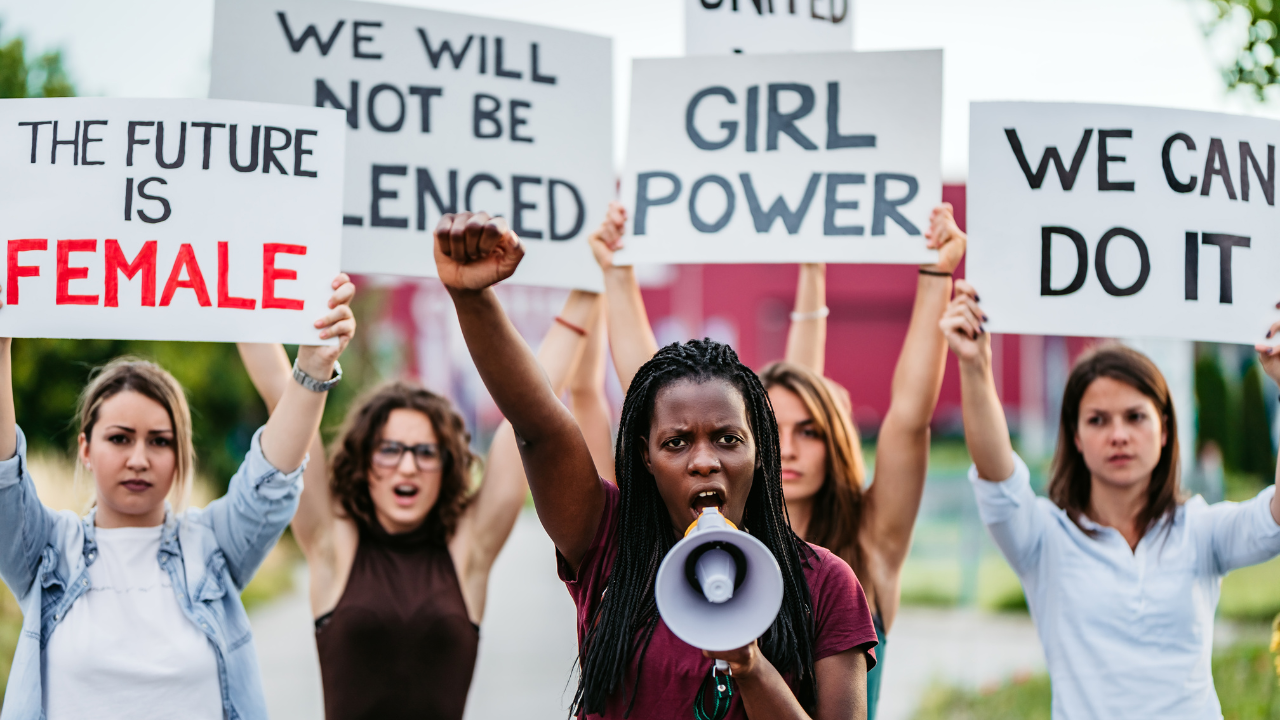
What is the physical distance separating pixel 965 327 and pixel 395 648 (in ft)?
5.90

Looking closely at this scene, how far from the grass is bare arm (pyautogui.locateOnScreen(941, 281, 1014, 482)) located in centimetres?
324

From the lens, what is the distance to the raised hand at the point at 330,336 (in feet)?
9.32

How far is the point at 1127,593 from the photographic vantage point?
117 inches

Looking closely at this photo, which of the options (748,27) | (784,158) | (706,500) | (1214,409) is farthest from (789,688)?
(1214,409)

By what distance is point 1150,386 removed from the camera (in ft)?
10.4

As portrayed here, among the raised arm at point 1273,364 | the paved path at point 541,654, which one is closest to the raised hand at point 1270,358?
the raised arm at point 1273,364

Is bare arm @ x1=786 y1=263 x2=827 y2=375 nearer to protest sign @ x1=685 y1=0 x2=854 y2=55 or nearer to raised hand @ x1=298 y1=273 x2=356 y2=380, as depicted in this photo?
protest sign @ x1=685 y1=0 x2=854 y2=55

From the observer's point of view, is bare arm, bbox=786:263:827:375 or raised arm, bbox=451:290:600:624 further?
bare arm, bbox=786:263:827:375

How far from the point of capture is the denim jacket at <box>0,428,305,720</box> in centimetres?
265

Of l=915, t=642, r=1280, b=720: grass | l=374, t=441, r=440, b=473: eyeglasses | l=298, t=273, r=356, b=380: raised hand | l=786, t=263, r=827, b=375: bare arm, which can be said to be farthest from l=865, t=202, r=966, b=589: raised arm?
l=915, t=642, r=1280, b=720: grass

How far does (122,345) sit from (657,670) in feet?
22.8

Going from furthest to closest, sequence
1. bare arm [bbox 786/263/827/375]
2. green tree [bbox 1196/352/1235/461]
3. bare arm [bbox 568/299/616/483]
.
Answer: green tree [bbox 1196/352/1235/461], bare arm [bbox 786/263/827/375], bare arm [bbox 568/299/616/483]

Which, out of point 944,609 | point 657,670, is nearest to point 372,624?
point 657,670

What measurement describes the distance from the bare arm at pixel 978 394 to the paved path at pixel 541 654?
3.53 meters
